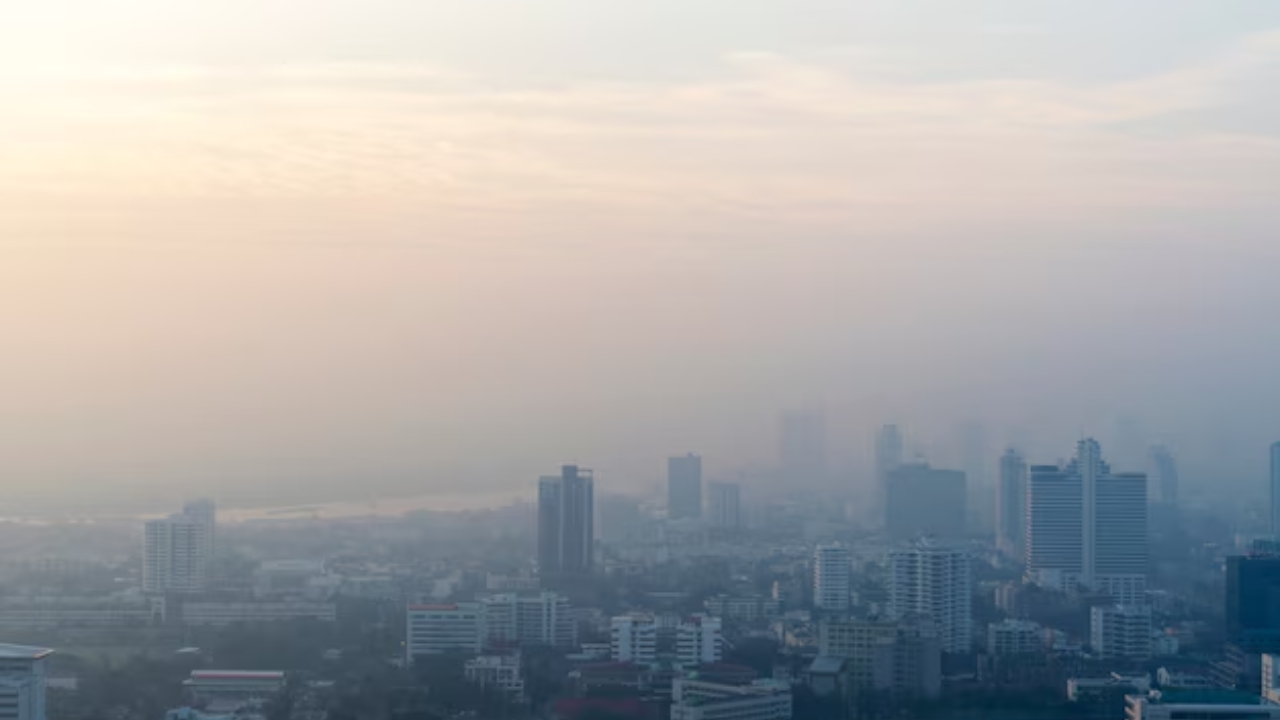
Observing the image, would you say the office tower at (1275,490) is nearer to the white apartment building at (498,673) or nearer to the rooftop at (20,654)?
the white apartment building at (498,673)

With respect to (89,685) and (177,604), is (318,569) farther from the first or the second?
(89,685)

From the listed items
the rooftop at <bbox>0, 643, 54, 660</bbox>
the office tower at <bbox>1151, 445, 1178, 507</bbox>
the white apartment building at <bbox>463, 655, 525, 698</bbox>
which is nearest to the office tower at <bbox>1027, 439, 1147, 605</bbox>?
the office tower at <bbox>1151, 445, 1178, 507</bbox>

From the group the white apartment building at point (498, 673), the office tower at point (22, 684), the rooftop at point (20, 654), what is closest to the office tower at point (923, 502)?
the white apartment building at point (498, 673)

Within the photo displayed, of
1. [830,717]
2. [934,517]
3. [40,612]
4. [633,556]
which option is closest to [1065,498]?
[934,517]

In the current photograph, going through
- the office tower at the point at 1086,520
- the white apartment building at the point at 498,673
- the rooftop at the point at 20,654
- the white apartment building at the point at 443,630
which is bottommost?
the white apartment building at the point at 498,673

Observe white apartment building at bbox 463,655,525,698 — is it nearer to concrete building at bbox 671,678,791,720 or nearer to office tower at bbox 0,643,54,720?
concrete building at bbox 671,678,791,720

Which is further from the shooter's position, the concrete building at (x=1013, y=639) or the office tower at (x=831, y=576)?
the office tower at (x=831, y=576)

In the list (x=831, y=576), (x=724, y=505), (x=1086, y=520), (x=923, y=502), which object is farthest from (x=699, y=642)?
(x=923, y=502)
